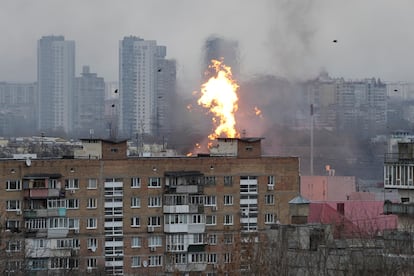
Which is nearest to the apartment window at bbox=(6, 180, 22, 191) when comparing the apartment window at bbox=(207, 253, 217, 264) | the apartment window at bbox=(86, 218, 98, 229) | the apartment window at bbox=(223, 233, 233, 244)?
the apartment window at bbox=(86, 218, 98, 229)

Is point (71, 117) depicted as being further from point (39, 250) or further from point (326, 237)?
point (326, 237)

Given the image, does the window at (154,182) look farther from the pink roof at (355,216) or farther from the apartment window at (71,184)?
the pink roof at (355,216)

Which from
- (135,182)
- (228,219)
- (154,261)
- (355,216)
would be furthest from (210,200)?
(355,216)

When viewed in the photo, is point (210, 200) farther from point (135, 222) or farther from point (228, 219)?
point (135, 222)

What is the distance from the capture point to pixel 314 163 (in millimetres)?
62844

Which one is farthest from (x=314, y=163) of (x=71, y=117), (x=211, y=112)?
(x=71, y=117)

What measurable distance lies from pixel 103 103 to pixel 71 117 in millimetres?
4348

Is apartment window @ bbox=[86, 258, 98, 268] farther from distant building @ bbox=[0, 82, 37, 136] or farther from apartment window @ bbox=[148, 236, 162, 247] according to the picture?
distant building @ bbox=[0, 82, 37, 136]

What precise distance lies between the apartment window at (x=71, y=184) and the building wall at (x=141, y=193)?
0.03 metres

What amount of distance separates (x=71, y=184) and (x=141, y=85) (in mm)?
63619

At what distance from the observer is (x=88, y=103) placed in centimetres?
11131

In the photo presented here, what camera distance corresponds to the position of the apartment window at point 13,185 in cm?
3425

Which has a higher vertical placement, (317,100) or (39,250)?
(317,100)

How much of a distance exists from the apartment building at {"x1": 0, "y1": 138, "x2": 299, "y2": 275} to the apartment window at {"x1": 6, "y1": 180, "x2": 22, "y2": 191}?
0.02 m
